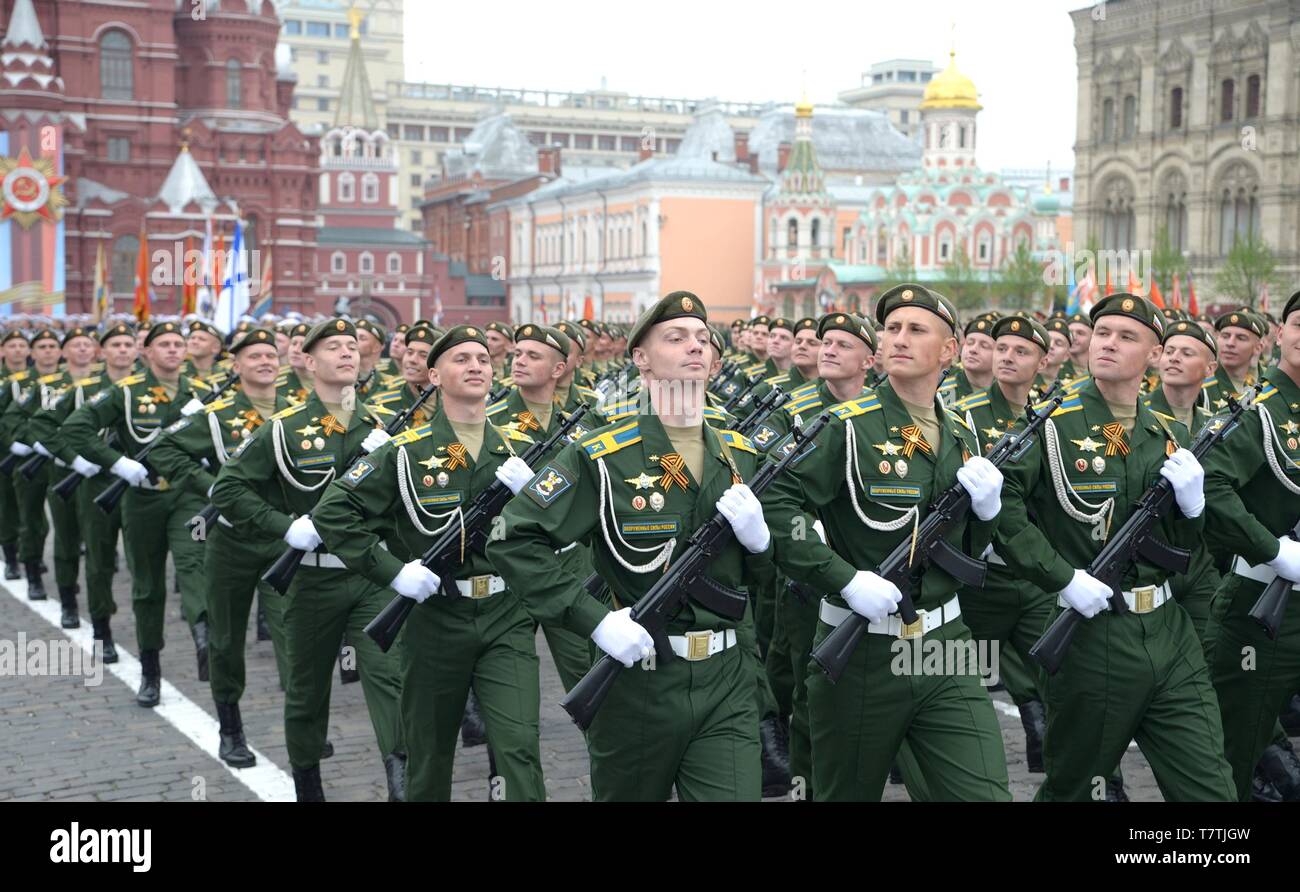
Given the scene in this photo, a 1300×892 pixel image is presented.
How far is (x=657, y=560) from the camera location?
527 centimetres

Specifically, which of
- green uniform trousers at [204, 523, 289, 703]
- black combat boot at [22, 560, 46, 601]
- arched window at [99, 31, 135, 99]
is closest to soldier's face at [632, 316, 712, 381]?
green uniform trousers at [204, 523, 289, 703]

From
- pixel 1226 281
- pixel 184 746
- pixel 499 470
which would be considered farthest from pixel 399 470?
pixel 1226 281

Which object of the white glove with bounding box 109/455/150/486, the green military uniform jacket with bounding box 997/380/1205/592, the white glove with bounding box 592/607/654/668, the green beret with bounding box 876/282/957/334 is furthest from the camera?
the white glove with bounding box 109/455/150/486

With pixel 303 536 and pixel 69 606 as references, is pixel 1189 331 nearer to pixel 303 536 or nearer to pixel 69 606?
pixel 303 536

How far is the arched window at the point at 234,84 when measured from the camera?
66.7 metres

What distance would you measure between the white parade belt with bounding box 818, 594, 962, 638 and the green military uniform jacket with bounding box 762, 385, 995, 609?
0.03 m

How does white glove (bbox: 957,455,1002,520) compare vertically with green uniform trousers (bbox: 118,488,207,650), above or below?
above

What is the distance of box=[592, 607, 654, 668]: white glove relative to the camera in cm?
492

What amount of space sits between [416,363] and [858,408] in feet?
17.7

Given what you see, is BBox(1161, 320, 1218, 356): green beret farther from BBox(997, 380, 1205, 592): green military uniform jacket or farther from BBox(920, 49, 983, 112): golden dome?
BBox(920, 49, 983, 112): golden dome

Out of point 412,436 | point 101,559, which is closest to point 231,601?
point 412,436

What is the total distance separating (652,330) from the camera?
5398 mm

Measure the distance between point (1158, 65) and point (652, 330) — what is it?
68.7 m

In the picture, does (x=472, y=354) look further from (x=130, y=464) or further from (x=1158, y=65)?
(x=1158, y=65)
